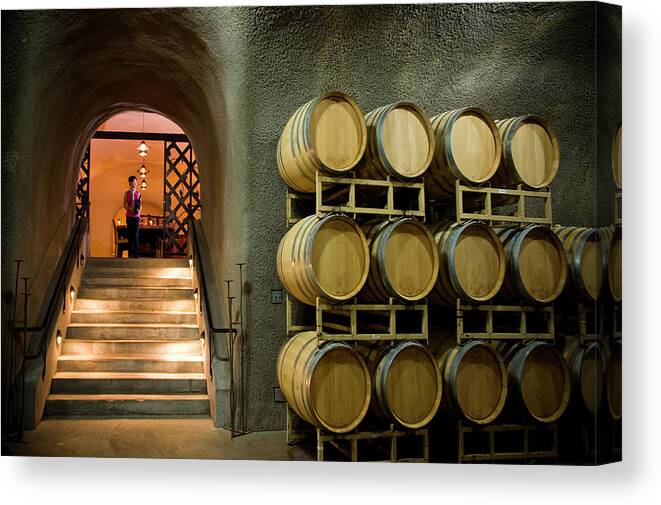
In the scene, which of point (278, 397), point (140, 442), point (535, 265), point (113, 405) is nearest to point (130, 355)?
point (113, 405)

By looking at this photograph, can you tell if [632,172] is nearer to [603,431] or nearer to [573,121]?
[573,121]

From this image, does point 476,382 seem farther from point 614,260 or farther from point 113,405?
point 113,405

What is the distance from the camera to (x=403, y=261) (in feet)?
13.2

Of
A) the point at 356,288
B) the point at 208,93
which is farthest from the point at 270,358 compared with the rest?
the point at 208,93

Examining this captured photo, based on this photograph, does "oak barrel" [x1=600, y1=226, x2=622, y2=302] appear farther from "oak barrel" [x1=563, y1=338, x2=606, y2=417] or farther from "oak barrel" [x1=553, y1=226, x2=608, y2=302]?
"oak barrel" [x1=563, y1=338, x2=606, y2=417]

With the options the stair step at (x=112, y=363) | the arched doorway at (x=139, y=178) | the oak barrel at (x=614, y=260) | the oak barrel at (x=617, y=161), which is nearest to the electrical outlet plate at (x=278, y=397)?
the stair step at (x=112, y=363)

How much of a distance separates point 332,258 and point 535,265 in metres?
1.28

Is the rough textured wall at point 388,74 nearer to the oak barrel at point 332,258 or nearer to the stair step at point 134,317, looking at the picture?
the oak barrel at point 332,258

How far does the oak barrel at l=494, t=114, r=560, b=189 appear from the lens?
4.28 meters

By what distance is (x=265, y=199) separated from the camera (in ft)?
15.2

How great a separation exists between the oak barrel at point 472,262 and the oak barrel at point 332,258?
52 centimetres

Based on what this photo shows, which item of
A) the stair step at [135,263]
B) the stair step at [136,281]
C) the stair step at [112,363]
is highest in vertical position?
the stair step at [135,263]

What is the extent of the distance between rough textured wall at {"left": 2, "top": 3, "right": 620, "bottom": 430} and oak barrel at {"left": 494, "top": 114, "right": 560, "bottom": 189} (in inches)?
3.5

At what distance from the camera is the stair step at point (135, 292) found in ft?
16.9
